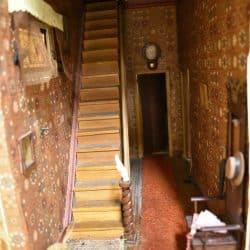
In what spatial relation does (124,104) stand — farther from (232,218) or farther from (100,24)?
(232,218)

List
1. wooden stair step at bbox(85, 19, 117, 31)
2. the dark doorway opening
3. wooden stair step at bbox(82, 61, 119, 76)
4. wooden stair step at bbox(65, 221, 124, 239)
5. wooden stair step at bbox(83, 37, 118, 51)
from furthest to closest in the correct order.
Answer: the dark doorway opening → wooden stair step at bbox(85, 19, 117, 31) → wooden stair step at bbox(83, 37, 118, 51) → wooden stair step at bbox(82, 61, 119, 76) → wooden stair step at bbox(65, 221, 124, 239)

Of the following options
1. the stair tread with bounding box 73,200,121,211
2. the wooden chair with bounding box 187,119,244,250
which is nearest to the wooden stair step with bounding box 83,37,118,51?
the stair tread with bounding box 73,200,121,211

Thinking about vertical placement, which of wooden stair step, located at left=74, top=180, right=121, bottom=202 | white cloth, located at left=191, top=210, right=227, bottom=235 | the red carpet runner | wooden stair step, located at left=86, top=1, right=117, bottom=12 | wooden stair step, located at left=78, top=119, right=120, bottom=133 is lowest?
the red carpet runner

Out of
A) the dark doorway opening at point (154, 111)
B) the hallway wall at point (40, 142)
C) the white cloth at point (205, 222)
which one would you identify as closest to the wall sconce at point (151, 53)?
the dark doorway opening at point (154, 111)

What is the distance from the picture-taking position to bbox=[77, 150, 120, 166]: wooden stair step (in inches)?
174

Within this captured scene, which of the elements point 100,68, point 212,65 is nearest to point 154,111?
point 100,68

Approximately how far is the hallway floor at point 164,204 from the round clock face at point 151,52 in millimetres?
2294

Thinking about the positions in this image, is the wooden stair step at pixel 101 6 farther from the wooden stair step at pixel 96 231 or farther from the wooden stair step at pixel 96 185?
the wooden stair step at pixel 96 231

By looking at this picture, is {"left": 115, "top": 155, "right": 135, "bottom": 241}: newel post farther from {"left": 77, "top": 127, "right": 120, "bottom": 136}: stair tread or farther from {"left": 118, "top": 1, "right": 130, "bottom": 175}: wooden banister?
{"left": 77, "top": 127, "right": 120, "bottom": 136}: stair tread

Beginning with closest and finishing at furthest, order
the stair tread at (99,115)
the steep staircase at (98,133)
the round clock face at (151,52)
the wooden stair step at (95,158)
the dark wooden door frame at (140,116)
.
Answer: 1. the steep staircase at (98,133)
2. the wooden stair step at (95,158)
3. the stair tread at (99,115)
4. the round clock face at (151,52)
5. the dark wooden door frame at (140,116)

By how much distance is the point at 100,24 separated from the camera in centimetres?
568

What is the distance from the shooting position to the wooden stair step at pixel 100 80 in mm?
5098

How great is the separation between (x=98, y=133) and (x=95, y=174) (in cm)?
66

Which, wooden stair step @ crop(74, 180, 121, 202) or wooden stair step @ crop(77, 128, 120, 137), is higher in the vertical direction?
wooden stair step @ crop(77, 128, 120, 137)
